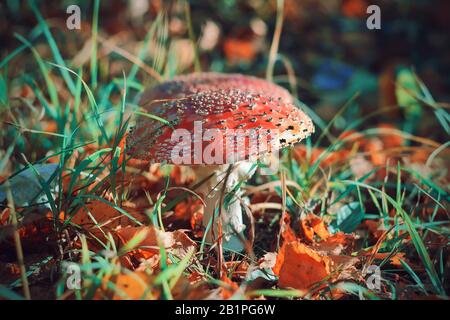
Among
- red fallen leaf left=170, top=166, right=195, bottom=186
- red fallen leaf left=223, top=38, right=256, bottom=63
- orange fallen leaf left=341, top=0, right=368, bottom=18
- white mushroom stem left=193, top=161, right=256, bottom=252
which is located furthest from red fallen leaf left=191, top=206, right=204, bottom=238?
orange fallen leaf left=341, top=0, right=368, bottom=18

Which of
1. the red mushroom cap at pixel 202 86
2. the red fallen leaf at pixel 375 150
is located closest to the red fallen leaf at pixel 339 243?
the red mushroom cap at pixel 202 86

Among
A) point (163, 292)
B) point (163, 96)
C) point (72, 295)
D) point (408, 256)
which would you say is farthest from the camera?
point (163, 96)

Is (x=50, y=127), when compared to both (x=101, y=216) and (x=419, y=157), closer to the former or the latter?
(x=101, y=216)

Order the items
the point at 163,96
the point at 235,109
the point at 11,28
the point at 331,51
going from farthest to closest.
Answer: the point at 331,51 → the point at 11,28 → the point at 163,96 → the point at 235,109

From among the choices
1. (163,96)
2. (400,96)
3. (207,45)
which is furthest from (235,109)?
(207,45)

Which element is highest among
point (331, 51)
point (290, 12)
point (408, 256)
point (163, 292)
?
point (290, 12)

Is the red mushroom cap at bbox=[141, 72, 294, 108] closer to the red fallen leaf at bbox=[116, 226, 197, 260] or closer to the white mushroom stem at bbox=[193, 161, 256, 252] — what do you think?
the white mushroom stem at bbox=[193, 161, 256, 252]
